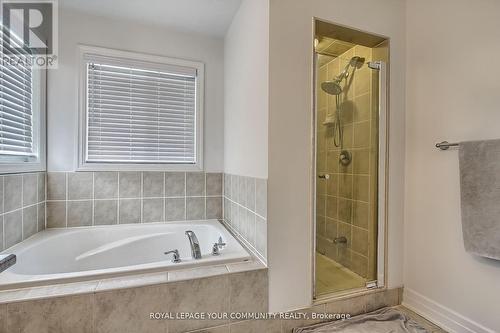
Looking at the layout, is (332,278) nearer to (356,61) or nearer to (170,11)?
(356,61)

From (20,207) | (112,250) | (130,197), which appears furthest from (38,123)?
(112,250)

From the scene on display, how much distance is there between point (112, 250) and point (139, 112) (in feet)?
4.06

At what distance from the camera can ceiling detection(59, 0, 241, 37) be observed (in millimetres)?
1941

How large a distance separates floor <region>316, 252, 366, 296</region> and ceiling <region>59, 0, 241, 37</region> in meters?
2.08

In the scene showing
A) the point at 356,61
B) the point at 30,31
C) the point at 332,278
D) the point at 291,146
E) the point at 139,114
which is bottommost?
the point at 332,278

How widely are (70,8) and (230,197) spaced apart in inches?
83.2

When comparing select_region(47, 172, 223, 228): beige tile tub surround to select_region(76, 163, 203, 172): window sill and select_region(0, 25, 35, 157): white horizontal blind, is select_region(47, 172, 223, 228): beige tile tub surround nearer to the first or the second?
select_region(76, 163, 203, 172): window sill

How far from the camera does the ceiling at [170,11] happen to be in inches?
76.4

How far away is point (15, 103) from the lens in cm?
167

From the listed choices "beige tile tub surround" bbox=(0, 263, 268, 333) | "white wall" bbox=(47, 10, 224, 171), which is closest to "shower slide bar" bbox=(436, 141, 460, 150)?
"beige tile tub surround" bbox=(0, 263, 268, 333)

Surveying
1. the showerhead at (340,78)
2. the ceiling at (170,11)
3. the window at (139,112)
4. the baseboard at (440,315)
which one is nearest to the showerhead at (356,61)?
the showerhead at (340,78)

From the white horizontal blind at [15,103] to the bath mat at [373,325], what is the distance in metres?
2.24

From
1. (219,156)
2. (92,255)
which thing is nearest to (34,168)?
(92,255)

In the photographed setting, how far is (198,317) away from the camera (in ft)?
4.39
